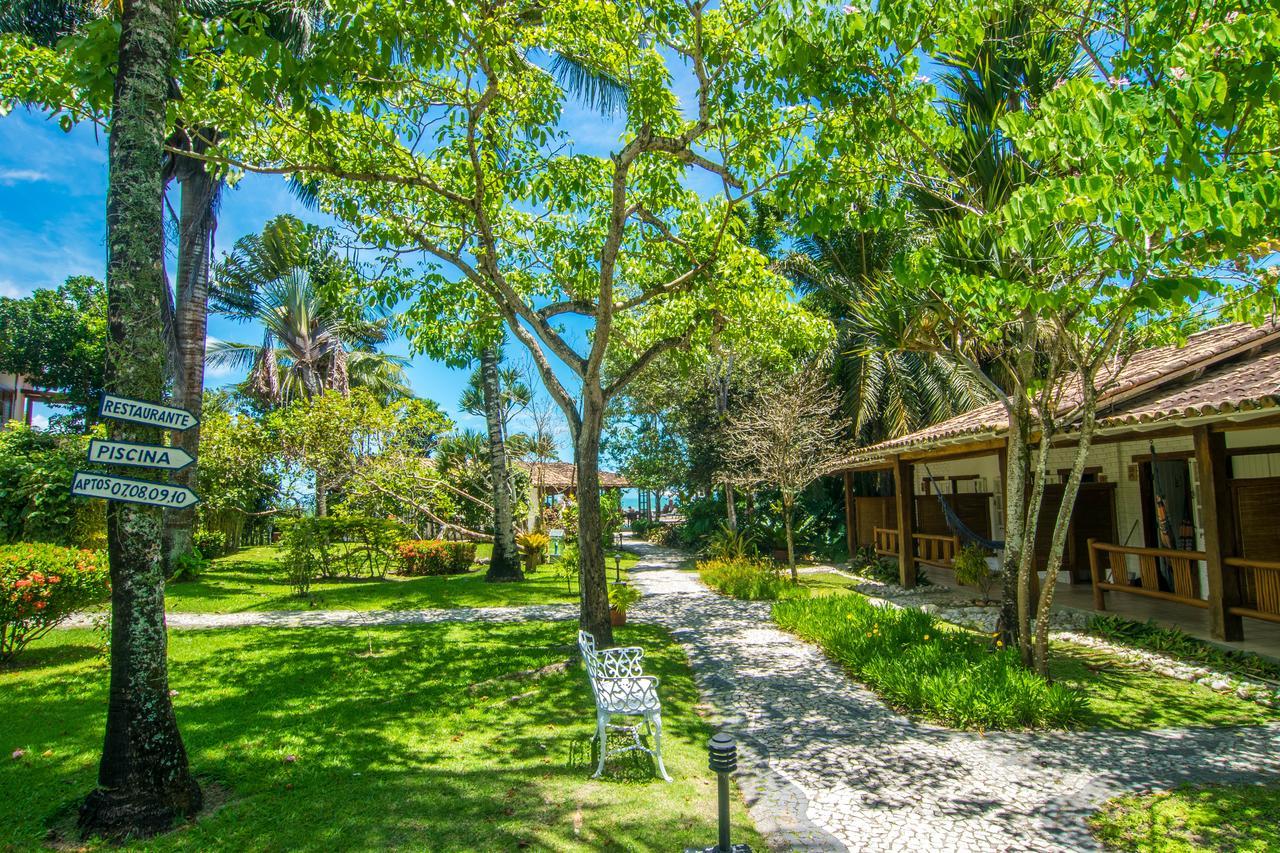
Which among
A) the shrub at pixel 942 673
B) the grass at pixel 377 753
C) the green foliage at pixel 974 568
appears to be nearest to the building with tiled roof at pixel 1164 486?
the green foliage at pixel 974 568

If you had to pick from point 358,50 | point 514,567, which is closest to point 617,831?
point 358,50

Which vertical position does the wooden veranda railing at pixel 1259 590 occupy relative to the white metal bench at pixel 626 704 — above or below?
above

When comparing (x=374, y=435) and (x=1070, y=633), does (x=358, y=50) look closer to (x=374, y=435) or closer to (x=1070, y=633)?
(x=1070, y=633)

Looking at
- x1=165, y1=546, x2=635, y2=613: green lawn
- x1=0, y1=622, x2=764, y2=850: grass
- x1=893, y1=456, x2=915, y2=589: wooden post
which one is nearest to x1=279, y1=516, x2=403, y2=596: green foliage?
x1=165, y1=546, x2=635, y2=613: green lawn

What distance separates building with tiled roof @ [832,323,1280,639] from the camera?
7.38m

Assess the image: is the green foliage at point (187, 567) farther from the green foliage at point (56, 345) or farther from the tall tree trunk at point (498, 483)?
the green foliage at point (56, 345)

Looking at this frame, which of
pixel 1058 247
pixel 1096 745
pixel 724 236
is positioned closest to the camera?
pixel 1096 745

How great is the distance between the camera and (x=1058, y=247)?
5.55 m

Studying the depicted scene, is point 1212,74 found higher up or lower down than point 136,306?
higher up

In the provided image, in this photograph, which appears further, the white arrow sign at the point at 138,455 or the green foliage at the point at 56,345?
the green foliage at the point at 56,345

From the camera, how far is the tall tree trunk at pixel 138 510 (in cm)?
366

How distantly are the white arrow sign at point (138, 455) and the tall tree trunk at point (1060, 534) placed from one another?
6379 millimetres

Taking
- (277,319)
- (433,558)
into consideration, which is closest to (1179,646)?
(433,558)

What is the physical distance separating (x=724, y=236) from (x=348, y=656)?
269 inches
